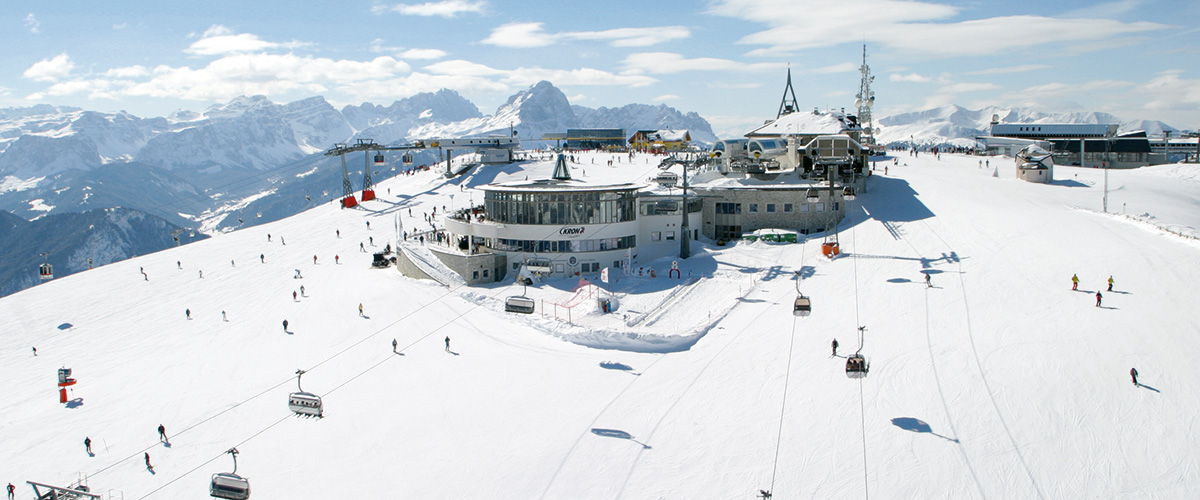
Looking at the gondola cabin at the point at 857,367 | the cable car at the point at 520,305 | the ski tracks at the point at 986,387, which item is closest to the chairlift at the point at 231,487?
the cable car at the point at 520,305

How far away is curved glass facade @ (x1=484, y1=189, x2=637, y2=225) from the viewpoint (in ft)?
173

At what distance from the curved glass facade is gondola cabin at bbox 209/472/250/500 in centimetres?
3152

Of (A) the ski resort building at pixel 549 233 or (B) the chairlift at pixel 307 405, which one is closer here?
(B) the chairlift at pixel 307 405

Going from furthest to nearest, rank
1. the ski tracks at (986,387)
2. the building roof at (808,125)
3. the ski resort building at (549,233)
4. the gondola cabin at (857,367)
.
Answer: the building roof at (808,125) → the ski resort building at (549,233) → the gondola cabin at (857,367) → the ski tracks at (986,387)

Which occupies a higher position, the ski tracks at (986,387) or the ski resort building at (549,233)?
the ski resort building at (549,233)

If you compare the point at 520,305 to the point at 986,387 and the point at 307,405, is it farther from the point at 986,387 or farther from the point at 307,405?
the point at 986,387

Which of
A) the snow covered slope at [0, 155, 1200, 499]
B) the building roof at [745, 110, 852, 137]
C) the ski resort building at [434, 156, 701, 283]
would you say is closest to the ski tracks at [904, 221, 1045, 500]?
the snow covered slope at [0, 155, 1200, 499]

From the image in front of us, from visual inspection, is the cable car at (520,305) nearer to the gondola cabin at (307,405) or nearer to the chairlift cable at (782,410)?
the gondola cabin at (307,405)

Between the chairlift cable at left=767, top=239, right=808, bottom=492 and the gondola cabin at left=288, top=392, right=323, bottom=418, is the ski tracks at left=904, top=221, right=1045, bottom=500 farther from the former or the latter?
the gondola cabin at left=288, top=392, right=323, bottom=418

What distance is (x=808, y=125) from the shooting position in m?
79.3

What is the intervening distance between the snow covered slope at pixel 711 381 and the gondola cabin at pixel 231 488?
2.99 m

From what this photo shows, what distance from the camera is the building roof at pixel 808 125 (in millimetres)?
76312

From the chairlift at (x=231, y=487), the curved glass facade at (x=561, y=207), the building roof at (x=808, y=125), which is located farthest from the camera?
the building roof at (x=808, y=125)

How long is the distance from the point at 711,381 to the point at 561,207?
78.5ft
